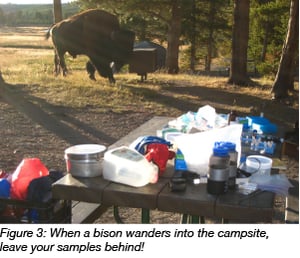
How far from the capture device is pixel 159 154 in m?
2.23

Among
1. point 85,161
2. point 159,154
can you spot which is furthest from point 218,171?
point 85,161

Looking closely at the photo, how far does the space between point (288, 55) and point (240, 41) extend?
7.80 feet

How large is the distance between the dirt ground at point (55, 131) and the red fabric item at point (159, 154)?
1.40 meters

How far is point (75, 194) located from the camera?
83.0 inches

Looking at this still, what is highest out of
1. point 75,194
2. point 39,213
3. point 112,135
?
point 75,194

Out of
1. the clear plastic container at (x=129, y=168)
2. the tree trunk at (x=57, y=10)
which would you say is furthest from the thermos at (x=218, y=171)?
the tree trunk at (x=57, y=10)

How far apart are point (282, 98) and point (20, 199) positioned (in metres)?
7.38

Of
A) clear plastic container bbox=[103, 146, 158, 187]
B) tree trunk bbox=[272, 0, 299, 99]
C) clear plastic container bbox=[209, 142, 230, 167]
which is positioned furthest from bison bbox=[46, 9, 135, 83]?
clear plastic container bbox=[209, 142, 230, 167]

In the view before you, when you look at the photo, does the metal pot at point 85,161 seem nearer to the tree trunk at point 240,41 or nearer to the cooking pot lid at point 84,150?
the cooking pot lid at point 84,150

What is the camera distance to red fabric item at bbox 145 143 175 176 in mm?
2227

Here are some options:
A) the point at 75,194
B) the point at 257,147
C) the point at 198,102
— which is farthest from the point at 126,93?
the point at 75,194

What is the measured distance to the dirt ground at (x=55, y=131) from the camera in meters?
4.69

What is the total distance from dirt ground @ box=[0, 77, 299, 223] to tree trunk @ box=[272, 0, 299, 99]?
3156mm
